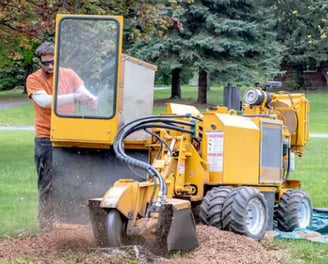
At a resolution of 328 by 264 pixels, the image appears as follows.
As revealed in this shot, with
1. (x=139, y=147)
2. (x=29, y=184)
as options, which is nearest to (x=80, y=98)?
(x=139, y=147)

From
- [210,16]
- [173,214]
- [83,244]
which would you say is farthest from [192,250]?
[210,16]

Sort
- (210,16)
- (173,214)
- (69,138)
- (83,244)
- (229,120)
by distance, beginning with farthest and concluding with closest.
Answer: (210,16) → (229,120) → (69,138) → (83,244) → (173,214)

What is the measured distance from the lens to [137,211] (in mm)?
5930

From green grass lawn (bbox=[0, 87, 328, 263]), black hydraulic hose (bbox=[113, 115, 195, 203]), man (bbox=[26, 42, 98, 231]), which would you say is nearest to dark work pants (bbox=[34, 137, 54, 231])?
man (bbox=[26, 42, 98, 231])

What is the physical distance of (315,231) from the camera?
7926 mm

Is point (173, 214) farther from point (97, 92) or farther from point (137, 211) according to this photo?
point (97, 92)

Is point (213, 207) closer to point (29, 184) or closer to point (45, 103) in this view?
point (45, 103)

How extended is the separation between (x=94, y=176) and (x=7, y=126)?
25.2 meters

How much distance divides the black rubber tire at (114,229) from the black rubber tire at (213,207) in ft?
3.51

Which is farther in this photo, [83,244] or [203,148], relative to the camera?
[203,148]

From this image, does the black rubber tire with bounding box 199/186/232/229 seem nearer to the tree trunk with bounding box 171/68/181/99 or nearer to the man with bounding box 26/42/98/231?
the man with bounding box 26/42/98/231

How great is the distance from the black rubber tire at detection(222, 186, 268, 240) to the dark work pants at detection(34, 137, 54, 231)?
1.76m

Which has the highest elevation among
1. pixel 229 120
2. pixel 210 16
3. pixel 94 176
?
pixel 210 16

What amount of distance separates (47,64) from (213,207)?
7.24ft
